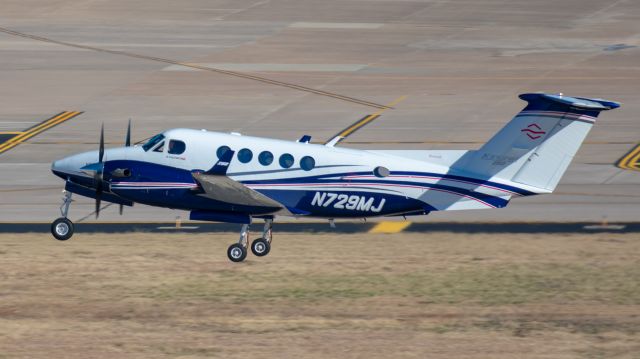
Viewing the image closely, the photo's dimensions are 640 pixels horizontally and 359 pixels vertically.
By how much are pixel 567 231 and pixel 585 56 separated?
3044 cm

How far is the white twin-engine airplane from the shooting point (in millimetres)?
29672

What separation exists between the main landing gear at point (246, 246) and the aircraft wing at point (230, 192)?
30.1 inches

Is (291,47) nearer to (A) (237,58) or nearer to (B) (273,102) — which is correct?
(A) (237,58)

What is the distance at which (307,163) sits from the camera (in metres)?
30.1

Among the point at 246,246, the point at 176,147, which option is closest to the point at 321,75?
the point at 246,246

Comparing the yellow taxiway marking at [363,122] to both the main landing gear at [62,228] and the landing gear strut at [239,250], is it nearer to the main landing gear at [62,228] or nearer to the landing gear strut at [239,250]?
the main landing gear at [62,228]

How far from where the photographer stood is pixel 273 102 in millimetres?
53781

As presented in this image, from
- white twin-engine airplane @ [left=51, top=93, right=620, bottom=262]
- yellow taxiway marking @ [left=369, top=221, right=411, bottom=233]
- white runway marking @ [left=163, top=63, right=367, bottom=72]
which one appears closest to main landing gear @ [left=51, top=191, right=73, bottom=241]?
white twin-engine airplane @ [left=51, top=93, right=620, bottom=262]

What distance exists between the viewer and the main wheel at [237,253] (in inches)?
1199

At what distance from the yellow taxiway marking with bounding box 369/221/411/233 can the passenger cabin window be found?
6.35 meters

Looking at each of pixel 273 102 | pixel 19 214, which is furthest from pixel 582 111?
pixel 273 102

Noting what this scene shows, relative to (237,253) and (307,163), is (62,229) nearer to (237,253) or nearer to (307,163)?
(237,253)

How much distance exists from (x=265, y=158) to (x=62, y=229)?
5800 millimetres

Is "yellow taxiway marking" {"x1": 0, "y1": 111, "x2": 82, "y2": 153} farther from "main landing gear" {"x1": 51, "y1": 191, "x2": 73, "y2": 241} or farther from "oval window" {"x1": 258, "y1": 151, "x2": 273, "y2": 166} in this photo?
"oval window" {"x1": 258, "y1": 151, "x2": 273, "y2": 166}
